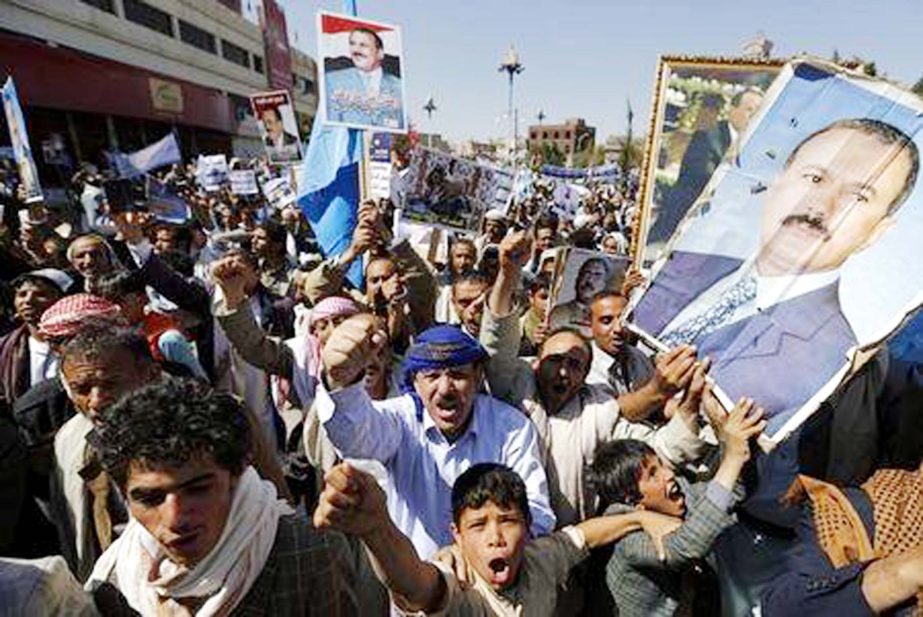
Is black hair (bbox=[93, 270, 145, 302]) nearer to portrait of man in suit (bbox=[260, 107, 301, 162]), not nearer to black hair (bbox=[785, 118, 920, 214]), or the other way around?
black hair (bbox=[785, 118, 920, 214])

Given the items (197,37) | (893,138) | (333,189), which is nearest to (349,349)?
(893,138)

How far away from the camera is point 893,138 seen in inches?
64.1

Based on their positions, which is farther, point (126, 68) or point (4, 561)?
point (126, 68)

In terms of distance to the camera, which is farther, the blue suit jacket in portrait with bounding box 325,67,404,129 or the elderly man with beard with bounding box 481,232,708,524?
the blue suit jacket in portrait with bounding box 325,67,404,129

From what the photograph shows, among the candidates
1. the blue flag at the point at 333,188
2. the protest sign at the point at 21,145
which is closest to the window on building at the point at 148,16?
the protest sign at the point at 21,145

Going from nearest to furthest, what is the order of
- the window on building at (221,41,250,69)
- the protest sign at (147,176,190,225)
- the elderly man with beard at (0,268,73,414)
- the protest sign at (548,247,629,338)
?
the elderly man with beard at (0,268,73,414) → the protest sign at (548,247,629,338) → the protest sign at (147,176,190,225) → the window on building at (221,41,250,69)

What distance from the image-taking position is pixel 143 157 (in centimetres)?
1029

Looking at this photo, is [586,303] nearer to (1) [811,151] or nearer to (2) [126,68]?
(1) [811,151]

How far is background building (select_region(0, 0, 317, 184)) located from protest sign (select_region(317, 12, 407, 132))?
17.6m

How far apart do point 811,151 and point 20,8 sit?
24.7 m

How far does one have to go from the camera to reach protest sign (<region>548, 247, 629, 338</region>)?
3717 mm

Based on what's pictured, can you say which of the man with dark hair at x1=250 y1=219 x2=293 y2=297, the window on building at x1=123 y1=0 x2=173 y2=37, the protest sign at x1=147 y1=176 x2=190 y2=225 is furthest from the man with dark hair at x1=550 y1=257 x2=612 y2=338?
the window on building at x1=123 y1=0 x2=173 y2=37

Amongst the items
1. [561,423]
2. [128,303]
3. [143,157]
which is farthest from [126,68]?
[561,423]

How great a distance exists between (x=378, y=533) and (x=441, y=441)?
3.31 feet
